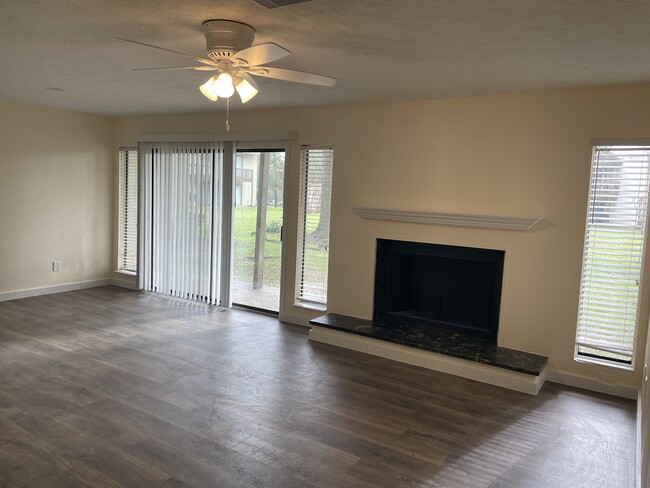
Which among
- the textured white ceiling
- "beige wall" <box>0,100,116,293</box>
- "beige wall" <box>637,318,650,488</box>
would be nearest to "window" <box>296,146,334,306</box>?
the textured white ceiling

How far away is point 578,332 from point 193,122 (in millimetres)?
4951

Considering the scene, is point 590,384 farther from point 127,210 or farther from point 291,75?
point 127,210

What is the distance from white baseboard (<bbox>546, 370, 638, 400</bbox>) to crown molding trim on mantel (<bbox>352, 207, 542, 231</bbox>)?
4.19 ft

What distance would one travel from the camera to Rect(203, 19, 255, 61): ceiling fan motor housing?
2.64 metres

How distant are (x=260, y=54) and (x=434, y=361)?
297cm

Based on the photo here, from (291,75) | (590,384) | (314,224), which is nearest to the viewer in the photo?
(291,75)

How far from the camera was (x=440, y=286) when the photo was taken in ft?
16.1

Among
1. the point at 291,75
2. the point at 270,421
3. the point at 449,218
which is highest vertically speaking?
the point at 291,75

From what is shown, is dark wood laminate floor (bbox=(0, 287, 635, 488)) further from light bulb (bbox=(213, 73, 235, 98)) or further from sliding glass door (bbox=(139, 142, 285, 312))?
light bulb (bbox=(213, 73, 235, 98))

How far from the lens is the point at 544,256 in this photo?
13.5 ft

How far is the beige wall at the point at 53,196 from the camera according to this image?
19.4ft

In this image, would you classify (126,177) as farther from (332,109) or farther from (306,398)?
(306,398)

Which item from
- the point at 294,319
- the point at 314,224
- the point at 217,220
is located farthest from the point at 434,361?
the point at 217,220

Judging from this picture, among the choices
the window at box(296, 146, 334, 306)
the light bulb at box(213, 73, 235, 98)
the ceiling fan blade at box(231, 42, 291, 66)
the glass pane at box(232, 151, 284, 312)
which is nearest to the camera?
the ceiling fan blade at box(231, 42, 291, 66)
